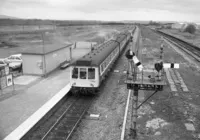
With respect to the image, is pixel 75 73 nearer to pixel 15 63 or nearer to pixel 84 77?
pixel 84 77

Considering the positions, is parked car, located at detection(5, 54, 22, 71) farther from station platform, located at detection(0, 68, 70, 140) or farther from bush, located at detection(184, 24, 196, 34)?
bush, located at detection(184, 24, 196, 34)

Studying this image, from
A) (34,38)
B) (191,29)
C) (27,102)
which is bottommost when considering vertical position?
(27,102)

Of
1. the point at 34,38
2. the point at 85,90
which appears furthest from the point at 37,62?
the point at 34,38

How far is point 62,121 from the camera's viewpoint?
12.4 metres

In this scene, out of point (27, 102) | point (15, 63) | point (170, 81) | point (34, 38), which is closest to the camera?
point (27, 102)

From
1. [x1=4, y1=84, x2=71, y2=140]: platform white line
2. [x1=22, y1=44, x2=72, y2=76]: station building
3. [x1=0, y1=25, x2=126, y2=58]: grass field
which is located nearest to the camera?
[x1=4, y1=84, x2=71, y2=140]: platform white line

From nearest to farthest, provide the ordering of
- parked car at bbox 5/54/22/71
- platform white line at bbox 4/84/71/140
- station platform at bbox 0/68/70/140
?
platform white line at bbox 4/84/71/140
station platform at bbox 0/68/70/140
parked car at bbox 5/54/22/71

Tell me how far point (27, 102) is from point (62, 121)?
3721 millimetres

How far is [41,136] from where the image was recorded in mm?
10719

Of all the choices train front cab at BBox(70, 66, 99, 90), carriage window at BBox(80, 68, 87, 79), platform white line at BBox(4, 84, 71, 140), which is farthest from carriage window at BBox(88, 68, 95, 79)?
platform white line at BBox(4, 84, 71, 140)

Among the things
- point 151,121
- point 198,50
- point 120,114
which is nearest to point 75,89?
point 120,114

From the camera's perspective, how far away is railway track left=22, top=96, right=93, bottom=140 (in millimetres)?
10781

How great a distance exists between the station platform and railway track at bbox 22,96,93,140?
118 centimetres

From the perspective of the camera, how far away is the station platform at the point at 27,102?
38.5 ft
